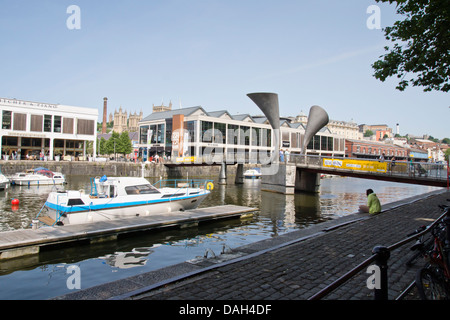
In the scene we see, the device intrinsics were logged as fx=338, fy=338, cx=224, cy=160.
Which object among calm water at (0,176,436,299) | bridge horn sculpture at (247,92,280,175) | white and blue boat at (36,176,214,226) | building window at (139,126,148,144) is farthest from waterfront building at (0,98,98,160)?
white and blue boat at (36,176,214,226)

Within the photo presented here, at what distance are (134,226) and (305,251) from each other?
932 cm

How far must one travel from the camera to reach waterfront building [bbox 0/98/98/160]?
6072 centimetres

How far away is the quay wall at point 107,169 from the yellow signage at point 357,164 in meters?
23.6

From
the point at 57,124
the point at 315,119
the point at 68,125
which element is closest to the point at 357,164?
the point at 315,119

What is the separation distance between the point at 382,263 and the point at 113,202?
53.8ft

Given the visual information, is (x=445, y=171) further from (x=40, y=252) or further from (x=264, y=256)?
(x=40, y=252)

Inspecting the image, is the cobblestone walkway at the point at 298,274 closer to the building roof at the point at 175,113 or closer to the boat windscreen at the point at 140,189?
the boat windscreen at the point at 140,189

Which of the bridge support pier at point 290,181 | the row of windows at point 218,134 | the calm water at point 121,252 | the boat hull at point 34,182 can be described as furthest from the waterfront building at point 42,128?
the bridge support pier at point 290,181

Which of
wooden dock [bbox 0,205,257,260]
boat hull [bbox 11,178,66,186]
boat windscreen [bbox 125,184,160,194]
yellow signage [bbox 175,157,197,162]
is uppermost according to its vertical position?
yellow signage [bbox 175,157,197,162]

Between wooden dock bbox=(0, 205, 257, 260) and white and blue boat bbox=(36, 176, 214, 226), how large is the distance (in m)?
1.00

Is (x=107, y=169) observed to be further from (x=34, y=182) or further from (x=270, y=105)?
(x=270, y=105)

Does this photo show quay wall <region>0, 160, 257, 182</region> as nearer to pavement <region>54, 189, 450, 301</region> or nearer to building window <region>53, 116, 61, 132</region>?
building window <region>53, 116, 61, 132</region>
